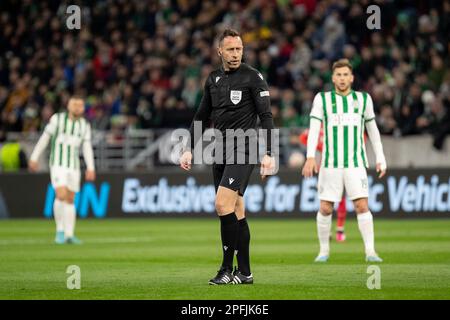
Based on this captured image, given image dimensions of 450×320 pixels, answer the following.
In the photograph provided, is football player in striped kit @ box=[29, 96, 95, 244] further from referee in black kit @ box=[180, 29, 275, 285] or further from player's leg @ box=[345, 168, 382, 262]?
referee in black kit @ box=[180, 29, 275, 285]

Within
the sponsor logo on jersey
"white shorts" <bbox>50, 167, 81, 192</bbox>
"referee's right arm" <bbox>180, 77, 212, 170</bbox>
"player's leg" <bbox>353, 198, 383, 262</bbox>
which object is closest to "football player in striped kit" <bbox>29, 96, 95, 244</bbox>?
"white shorts" <bbox>50, 167, 81, 192</bbox>

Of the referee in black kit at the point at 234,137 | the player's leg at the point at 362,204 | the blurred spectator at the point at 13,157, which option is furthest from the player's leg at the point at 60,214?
the blurred spectator at the point at 13,157

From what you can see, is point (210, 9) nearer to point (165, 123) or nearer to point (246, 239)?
point (165, 123)

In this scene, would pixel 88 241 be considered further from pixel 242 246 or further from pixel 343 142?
pixel 242 246

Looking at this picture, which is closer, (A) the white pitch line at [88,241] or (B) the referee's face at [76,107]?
(A) the white pitch line at [88,241]

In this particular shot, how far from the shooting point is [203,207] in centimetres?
2394

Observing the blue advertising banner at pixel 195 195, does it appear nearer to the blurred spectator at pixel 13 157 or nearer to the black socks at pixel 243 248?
the blurred spectator at pixel 13 157

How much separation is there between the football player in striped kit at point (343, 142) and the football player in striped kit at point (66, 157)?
223 inches

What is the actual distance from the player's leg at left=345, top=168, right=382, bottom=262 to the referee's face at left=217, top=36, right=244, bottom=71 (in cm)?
322

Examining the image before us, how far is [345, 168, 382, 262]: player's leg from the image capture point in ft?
41.5

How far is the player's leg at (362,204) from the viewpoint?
12.6 metres

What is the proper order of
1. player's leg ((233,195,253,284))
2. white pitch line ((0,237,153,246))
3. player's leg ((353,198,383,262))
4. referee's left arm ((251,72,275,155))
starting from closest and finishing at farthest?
referee's left arm ((251,72,275,155)) → player's leg ((233,195,253,284)) → player's leg ((353,198,383,262)) → white pitch line ((0,237,153,246))
